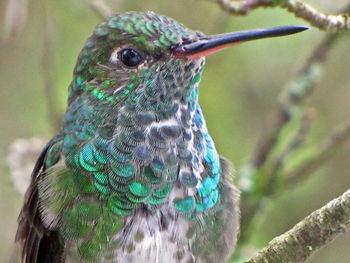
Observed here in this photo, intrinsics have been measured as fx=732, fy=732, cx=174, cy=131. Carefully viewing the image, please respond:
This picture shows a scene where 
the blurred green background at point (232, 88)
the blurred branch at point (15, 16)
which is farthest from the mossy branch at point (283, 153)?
the blurred branch at point (15, 16)

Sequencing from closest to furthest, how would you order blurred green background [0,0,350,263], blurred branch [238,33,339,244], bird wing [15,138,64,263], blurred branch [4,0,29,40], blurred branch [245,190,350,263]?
blurred branch [245,190,350,263], bird wing [15,138,64,263], blurred branch [4,0,29,40], blurred branch [238,33,339,244], blurred green background [0,0,350,263]

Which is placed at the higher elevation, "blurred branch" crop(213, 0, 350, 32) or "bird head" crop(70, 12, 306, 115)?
"blurred branch" crop(213, 0, 350, 32)

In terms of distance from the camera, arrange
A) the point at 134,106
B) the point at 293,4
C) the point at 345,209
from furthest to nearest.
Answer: the point at 134,106 < the point at 293,4 < the point at 345,209

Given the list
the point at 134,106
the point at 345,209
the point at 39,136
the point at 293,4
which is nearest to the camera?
the point at 345,209

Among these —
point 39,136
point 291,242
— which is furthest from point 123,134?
point 39,136

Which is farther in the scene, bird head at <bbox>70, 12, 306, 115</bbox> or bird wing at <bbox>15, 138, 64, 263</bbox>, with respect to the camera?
bird wing at <bbox>15, 138, 64, 263</bbox>

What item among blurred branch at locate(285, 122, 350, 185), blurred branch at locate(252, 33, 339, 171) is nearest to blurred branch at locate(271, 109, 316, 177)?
blurred branch at locate(285, 122, 350, 185)

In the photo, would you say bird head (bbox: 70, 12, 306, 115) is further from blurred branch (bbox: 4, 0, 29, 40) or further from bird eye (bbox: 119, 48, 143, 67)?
blurred branch (bbox: 4, 0, 29, 40)

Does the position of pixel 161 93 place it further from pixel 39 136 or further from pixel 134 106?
pixel 39 136

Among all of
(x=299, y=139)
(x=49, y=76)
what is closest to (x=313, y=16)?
(x=299, y=139)
